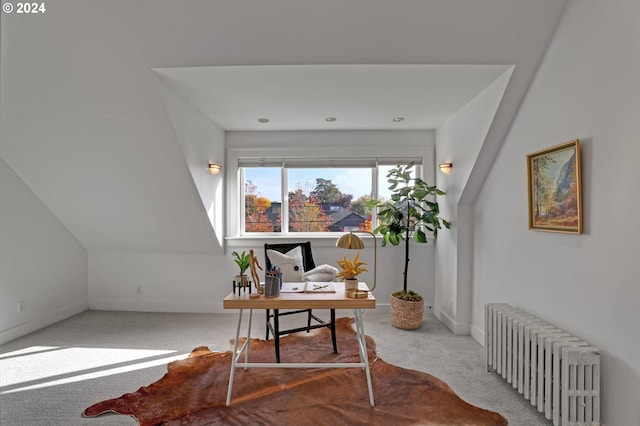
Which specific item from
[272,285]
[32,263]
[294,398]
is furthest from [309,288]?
[32,263]

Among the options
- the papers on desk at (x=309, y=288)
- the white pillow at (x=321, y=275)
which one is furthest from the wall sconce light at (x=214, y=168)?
the papers on desk at (x=309, y=288)

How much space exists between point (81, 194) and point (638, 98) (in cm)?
483

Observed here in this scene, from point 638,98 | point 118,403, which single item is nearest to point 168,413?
point 118,403

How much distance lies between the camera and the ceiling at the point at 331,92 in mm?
2656

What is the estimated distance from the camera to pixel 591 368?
1.94 m

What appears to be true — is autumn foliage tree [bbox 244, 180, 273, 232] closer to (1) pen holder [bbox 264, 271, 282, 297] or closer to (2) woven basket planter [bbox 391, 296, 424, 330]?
(2) woven basket planter [bbox 391, 296, 424, 330]

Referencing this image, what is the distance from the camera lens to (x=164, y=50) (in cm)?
248

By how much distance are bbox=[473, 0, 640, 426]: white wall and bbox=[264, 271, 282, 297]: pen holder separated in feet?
6.59

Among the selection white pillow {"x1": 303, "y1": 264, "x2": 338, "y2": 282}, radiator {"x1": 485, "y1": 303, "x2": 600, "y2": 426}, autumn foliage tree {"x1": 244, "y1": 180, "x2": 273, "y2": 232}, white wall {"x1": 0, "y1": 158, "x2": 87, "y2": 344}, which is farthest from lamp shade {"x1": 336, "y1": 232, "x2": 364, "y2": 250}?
white wall {"x1": 0, "y1": 158, "x2": 87, "y2": 344}

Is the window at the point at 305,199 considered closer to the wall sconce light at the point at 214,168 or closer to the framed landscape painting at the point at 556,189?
the wall sconce light at the point at 214,168

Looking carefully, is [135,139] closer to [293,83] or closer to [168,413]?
[293,83]

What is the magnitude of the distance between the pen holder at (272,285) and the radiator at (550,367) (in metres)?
1.77

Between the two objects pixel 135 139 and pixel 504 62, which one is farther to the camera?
pixel 135 139

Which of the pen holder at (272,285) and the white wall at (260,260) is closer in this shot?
the pen holder at (272,285)
